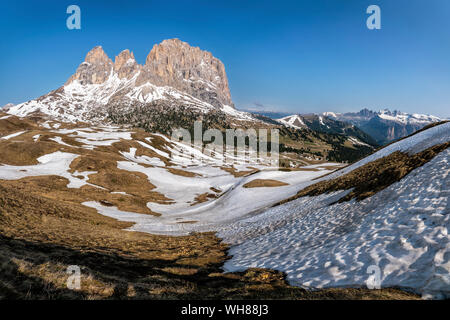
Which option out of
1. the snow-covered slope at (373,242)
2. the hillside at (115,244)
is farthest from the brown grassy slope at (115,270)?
the snow-covered slope at (373,242)

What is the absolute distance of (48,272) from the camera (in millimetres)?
8281

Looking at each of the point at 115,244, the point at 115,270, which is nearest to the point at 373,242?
the point at 115,270

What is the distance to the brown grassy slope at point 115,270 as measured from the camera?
754 cm

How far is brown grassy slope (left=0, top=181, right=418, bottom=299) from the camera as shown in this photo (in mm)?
7539

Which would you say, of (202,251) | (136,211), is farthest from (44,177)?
(202,251)

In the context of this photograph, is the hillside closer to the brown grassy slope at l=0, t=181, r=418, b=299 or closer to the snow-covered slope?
the brown grassy slope at l=0, t=181, r=418, b=299

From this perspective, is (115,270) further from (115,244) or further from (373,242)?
(373,242)

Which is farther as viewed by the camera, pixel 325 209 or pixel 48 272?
pixel 325 209

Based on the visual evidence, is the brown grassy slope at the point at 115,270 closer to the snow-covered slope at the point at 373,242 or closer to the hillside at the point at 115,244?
the hillside at the point at 115,244

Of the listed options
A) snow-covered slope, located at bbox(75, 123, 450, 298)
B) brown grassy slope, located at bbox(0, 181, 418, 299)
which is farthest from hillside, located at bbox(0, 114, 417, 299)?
snow-covered slope, located at bbox(75, 123, 450, 298)

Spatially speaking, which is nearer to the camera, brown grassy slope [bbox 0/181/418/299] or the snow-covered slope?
brown grassy slope [bbox 0/181/418/299]

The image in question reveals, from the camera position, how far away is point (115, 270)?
37.4ft
